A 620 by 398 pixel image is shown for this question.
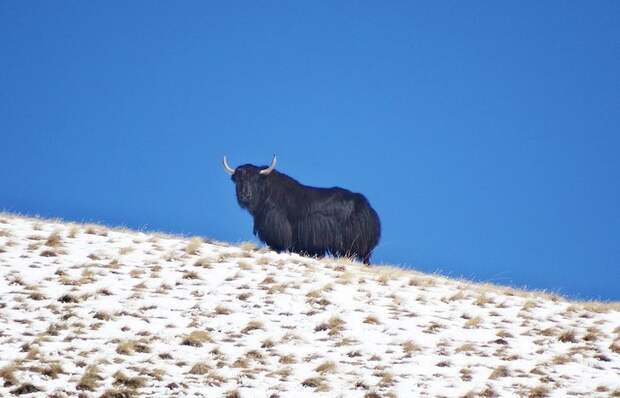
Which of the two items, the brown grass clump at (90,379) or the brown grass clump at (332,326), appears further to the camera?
the brown grass clump at (332,326)

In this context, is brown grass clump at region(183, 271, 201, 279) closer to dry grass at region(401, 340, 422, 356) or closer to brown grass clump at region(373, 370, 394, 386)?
dry grass at region(401, 340, 422, 356)

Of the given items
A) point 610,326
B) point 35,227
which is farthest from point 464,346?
point 35,227

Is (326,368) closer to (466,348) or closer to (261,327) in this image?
(261,327)

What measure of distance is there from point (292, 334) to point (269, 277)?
327cm

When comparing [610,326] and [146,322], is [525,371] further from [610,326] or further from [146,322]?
[146,322]

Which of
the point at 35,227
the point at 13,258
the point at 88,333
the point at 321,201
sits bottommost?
the point at 88,333

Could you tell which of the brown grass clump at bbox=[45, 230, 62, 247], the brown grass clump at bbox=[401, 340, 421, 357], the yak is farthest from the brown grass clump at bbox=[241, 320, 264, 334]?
the yak

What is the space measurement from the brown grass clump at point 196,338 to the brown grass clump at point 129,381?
1820 millimetres

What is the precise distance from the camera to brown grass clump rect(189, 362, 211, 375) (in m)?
13.3

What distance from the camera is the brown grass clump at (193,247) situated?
20.1 metres

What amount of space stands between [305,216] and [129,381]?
1015cm

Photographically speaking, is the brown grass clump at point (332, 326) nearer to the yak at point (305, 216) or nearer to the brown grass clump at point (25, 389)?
the brown grass clump at point (25, 389)

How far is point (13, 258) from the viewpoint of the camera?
18.0m

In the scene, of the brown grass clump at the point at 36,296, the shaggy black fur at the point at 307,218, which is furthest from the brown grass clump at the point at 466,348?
the shaggy black fur at the point at 307,218
